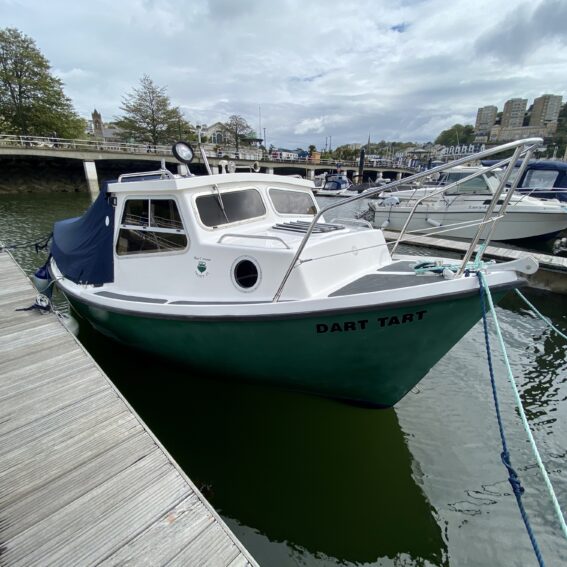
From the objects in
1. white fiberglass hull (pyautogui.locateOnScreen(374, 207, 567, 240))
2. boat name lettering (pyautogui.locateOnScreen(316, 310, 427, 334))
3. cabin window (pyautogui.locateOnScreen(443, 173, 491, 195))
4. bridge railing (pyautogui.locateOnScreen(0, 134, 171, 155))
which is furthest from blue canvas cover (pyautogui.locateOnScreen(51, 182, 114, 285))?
bridge railing (pyautogui.locateOnScreen(0, 134, 171, 155))

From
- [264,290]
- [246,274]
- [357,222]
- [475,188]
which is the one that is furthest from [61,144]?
[264,290]

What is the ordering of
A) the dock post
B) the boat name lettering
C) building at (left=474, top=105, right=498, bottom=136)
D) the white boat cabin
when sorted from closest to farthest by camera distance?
the boat name lettering → the white boat cabin → the dock post → building at (left=474, top=105, right=498, bottom=136)

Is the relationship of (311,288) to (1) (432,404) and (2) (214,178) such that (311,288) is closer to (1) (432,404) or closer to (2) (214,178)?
(2) (214,178)

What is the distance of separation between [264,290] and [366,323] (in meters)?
1.16

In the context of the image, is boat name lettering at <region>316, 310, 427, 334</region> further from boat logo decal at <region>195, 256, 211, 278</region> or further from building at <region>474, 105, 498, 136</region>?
building at <region>474, 105, 498, 136</region>

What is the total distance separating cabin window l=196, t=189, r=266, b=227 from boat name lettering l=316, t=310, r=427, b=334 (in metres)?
2.09

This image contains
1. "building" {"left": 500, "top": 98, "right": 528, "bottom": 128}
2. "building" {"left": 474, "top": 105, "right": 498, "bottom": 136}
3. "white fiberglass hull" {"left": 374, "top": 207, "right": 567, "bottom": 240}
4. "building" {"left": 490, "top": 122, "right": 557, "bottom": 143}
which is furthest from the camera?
"building" {"left": 474, "top": 105, "right": 498, "bottom": 136}

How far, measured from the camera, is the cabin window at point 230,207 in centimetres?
420

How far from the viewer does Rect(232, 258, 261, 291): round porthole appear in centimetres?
360

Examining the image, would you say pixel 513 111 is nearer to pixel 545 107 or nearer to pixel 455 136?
pixel 545 107

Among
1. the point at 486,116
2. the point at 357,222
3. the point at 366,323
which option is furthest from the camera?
the point at 486,116

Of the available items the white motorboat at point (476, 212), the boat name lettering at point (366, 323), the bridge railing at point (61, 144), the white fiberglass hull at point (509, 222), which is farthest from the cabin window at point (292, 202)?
the bridge railing at point (61, 144)

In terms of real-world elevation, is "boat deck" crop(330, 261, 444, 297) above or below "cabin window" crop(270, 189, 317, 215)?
below

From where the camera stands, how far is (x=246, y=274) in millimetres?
3697
